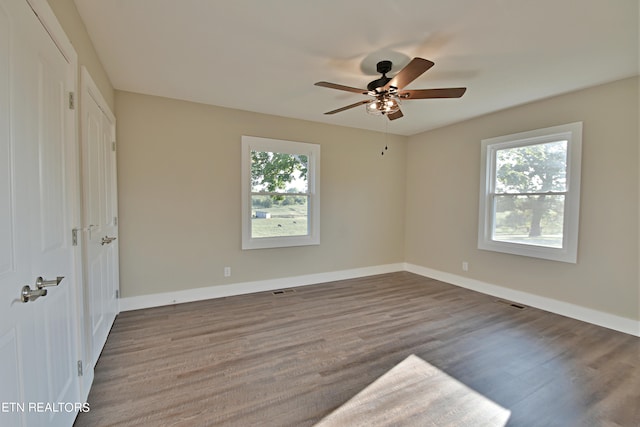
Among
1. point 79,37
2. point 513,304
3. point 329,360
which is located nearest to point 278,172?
point 79,37

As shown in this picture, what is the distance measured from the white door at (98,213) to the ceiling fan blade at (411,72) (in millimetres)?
2267

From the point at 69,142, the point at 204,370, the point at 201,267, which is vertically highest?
the point at 69,142

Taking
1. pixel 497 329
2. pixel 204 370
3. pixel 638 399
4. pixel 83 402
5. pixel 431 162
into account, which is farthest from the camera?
pixel 431 162

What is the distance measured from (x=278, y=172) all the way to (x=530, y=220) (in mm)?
3468

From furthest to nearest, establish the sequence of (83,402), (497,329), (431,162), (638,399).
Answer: (431,162)
(497,329)
(638,399)
(83,402)

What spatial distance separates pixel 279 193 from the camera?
172 inches

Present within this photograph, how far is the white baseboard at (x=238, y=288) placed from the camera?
11.6ft

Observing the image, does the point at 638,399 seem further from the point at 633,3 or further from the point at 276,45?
the point at 276,45

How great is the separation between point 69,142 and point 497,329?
3924 mm

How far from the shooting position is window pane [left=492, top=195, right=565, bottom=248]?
3538 mm

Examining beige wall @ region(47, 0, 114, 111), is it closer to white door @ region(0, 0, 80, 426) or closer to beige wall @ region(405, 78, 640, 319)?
white door @ region(0, 0, 80, 426)

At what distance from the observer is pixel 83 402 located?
6.02ft

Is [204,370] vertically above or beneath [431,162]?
beneath

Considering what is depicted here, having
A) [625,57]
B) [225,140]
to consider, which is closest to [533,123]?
[625,57]
